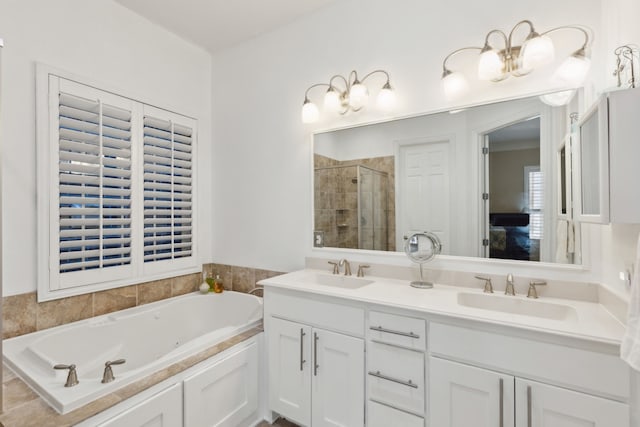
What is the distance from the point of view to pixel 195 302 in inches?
103

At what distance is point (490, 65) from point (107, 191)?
247 centimetres

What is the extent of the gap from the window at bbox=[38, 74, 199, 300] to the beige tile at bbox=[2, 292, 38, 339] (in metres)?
0.07

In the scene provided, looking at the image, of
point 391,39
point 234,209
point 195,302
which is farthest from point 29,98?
point 391,39

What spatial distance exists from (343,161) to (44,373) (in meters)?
2.03

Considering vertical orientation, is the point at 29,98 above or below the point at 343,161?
above

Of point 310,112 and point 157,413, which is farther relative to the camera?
point 310,112

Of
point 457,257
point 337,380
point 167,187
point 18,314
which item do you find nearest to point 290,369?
A: point 337,380

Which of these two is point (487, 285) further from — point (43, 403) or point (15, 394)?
point (15, 394)

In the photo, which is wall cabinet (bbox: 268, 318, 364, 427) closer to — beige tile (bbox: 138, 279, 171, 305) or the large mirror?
the large mirror

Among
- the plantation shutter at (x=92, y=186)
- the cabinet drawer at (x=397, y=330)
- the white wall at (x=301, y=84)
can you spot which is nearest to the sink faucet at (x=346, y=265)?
the white wall at (x=301, y=84)

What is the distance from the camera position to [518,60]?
1.62m

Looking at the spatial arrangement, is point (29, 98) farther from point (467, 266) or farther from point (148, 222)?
point (467, 266)

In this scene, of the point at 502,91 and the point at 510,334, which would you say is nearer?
the point at 510,334

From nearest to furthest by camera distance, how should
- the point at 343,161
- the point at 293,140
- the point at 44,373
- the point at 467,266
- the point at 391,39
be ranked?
the point at 44,373, the point at 467,266, the point at 391,39, the point at 343,161, the point at 293,140
